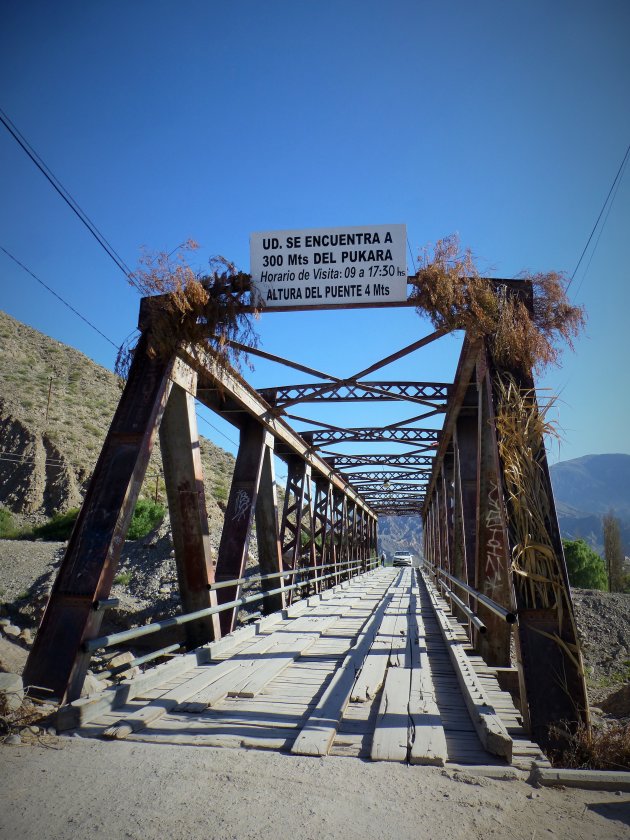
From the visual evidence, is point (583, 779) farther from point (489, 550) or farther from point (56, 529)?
point (56, 529)

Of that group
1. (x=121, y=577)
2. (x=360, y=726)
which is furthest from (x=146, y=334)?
(x=121, y=577)

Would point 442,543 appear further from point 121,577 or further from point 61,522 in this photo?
point 61,522

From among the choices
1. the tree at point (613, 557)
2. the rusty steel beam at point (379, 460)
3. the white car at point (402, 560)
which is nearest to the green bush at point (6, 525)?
the rusty steel beam at point (379, 460)

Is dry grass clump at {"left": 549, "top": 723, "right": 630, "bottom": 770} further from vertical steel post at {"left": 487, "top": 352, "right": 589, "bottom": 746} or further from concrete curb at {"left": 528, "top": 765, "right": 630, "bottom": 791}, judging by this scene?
concrete curb at {"left": 528, "top": 765, "right": 630, "bottom": 791}

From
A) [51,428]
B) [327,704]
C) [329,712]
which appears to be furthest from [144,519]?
[329,712]

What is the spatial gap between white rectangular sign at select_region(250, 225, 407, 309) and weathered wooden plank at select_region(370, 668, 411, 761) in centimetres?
382

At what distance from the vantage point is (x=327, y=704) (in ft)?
12.9

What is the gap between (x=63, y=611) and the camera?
14.3 feet

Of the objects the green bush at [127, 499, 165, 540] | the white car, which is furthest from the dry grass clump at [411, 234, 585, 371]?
the white car

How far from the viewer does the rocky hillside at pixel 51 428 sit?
102 ft

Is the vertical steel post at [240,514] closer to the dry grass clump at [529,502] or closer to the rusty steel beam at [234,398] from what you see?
the rusty steel beam at [234,398]

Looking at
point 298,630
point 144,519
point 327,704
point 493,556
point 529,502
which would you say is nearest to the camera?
point 327,704

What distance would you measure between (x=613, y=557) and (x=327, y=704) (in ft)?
192

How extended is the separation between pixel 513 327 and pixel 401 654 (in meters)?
3.62
